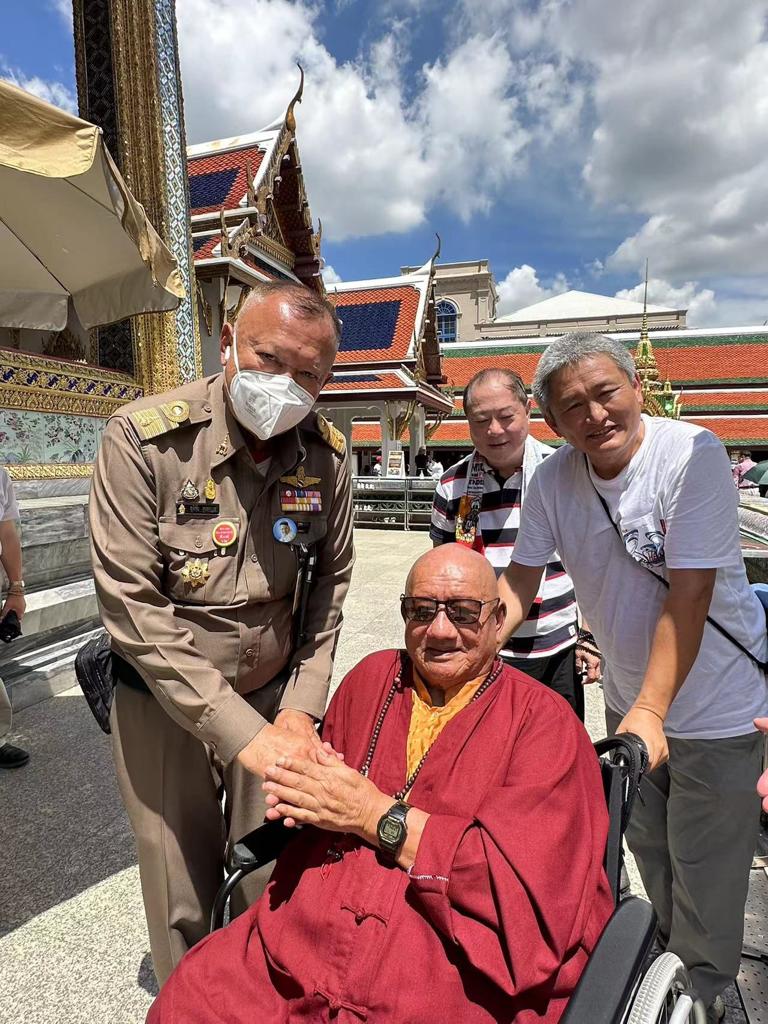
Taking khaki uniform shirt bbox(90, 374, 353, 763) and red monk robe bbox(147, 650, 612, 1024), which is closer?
red monk robe bbox(147, 650, 612, 1024)

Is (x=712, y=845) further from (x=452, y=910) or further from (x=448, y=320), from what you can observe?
(x=448, y=320)

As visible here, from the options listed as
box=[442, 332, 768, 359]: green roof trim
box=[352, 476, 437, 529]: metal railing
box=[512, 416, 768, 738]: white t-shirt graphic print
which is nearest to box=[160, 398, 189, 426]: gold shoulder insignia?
box=[512, 416, 768, 738]: white t-shirt graphic print

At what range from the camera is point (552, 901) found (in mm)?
1157

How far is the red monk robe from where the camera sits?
3.76 feet

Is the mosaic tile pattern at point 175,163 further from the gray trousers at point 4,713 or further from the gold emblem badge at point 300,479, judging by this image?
the gold emblem badge at point 300,479

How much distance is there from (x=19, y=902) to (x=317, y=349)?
2.25 metres

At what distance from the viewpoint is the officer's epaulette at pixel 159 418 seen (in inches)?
57.9

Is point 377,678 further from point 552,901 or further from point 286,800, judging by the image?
point 552,901

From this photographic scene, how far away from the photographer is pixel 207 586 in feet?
5.02

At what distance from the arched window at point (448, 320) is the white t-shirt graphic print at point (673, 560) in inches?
1865

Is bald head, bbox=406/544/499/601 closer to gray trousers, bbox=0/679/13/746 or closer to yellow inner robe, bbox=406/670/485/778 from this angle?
yellow inner robe, bbox=406/670/485/778

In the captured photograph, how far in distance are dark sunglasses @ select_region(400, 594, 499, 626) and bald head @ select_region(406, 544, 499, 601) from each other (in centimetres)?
2

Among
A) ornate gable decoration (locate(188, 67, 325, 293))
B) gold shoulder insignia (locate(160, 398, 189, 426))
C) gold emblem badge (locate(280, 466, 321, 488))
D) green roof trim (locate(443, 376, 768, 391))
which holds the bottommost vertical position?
gold emblem badge (locate(280, 466, 321, 488))

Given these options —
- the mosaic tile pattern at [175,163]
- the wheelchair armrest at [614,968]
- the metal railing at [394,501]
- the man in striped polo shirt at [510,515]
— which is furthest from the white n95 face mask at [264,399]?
the metal railing at [394,501]
